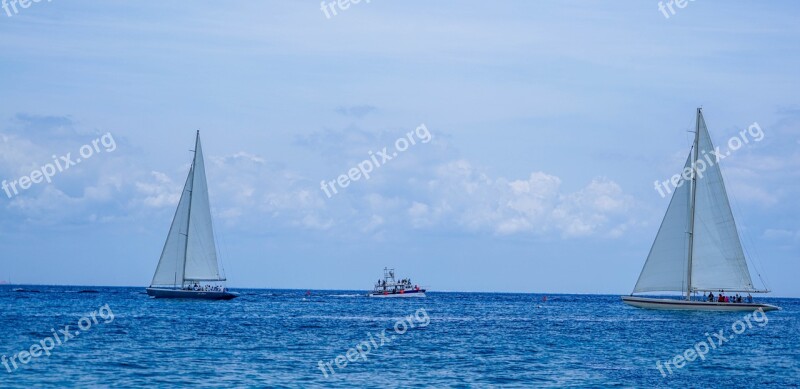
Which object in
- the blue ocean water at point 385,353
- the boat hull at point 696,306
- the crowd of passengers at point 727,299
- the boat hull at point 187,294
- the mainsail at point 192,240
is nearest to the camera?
the blue ocean water at point 385,353

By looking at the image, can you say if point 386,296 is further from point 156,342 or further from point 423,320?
point 156,342

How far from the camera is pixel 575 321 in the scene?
90000 millimetres

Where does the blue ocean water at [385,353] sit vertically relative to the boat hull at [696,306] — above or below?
below

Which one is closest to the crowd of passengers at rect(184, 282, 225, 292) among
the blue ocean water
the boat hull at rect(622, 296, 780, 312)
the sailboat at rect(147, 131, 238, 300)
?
the sailboat at rect(147, 131, 238, 300)

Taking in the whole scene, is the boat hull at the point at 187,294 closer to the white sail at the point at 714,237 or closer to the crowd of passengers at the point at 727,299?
the white sail at the point at 714,237

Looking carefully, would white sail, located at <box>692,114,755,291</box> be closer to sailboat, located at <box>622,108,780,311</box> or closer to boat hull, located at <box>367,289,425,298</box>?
sailboat, located at <box>622,108,780,311</box>

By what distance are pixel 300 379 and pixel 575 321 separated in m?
51.6

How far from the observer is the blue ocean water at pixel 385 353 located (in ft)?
141

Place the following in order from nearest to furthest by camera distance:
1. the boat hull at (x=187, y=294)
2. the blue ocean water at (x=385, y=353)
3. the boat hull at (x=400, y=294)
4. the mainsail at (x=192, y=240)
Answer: the blue ocean water at (x=385, y=353)
the mainsail at (x=192, y=240)
the boat hull at (x=187, y=294)
the boat hull at (x=400, y=294)

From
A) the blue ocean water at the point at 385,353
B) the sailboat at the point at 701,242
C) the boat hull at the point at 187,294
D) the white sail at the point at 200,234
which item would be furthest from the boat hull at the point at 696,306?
the boat hull at the point at 187,294

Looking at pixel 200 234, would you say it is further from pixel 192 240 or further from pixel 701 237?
pixel 701 237

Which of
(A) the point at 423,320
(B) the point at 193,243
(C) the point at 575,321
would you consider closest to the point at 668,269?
(C) the point at 575,321

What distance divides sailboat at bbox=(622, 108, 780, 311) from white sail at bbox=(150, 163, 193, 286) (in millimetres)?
49341

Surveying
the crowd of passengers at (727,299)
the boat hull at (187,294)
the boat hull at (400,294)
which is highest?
the boat hull at (400,294)
